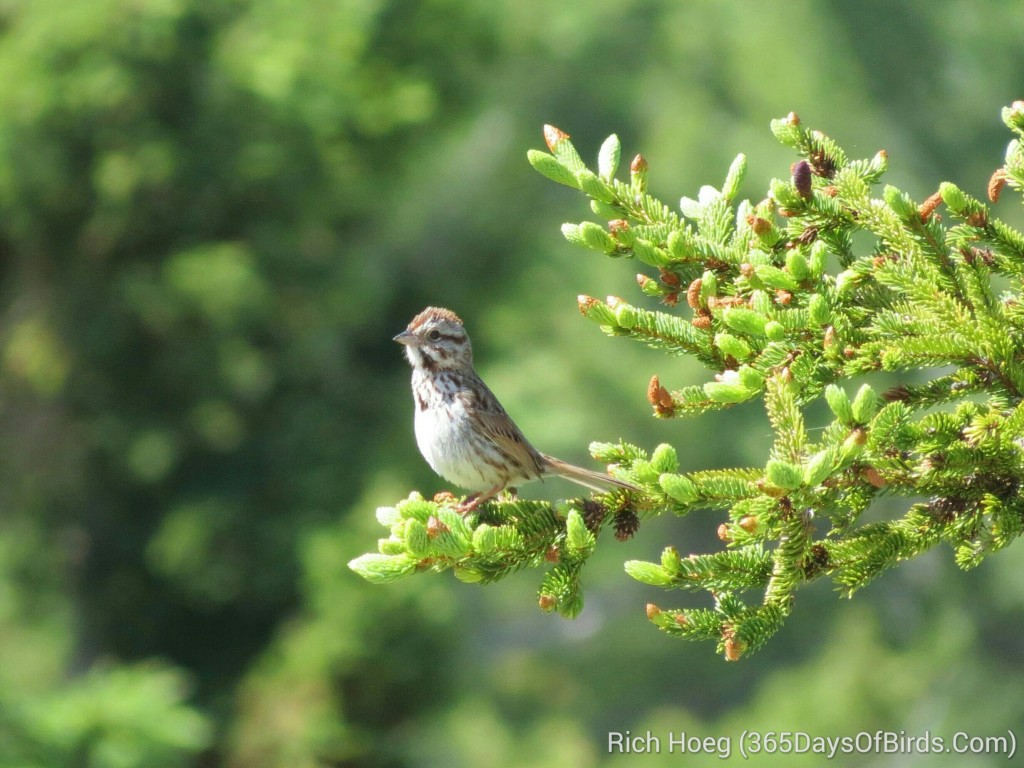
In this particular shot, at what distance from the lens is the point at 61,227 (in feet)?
41.5

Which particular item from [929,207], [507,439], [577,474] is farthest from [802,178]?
[507,439]

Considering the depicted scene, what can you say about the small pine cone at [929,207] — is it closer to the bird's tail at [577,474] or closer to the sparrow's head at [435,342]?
the bird's tail at [577,474]

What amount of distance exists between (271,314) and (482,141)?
936 centimetres

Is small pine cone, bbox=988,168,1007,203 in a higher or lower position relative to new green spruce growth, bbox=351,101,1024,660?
higher

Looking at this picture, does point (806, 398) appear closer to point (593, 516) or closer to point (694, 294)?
point (694, 294)

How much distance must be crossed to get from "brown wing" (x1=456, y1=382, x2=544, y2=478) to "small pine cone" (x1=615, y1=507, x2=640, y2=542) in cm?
163

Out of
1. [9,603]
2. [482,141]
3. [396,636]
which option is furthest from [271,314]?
[482,141]

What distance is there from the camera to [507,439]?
4742mm

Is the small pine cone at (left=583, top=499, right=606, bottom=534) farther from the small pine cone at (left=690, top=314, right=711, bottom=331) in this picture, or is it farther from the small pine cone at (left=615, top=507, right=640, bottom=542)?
the small pine cone at (left=690, top=314, right=711, bottom=331)

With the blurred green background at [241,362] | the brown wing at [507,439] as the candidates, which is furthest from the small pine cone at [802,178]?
the blurred green background at [241,362]

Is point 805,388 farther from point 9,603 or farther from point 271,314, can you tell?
point 9,603

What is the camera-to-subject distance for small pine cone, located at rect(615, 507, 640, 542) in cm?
311

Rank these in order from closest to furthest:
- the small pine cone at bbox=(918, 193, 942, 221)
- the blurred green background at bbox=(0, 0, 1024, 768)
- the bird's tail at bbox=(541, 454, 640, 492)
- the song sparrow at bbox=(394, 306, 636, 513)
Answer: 1. the small pine cone at bbox=(918, 193, 942, 221)
2. the bird's tail at bbox=(541, 454, 640, 492)
3. the song sparrow at bbox=(394, 306, 636, 513)
4. the blurred green background at bbox=(0, 0, 1024, 768)

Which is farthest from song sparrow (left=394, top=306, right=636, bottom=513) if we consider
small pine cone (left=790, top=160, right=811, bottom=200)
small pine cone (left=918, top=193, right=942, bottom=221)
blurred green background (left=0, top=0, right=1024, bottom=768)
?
blurred green background (left=0, top=0, right=1024, bottom=768)
